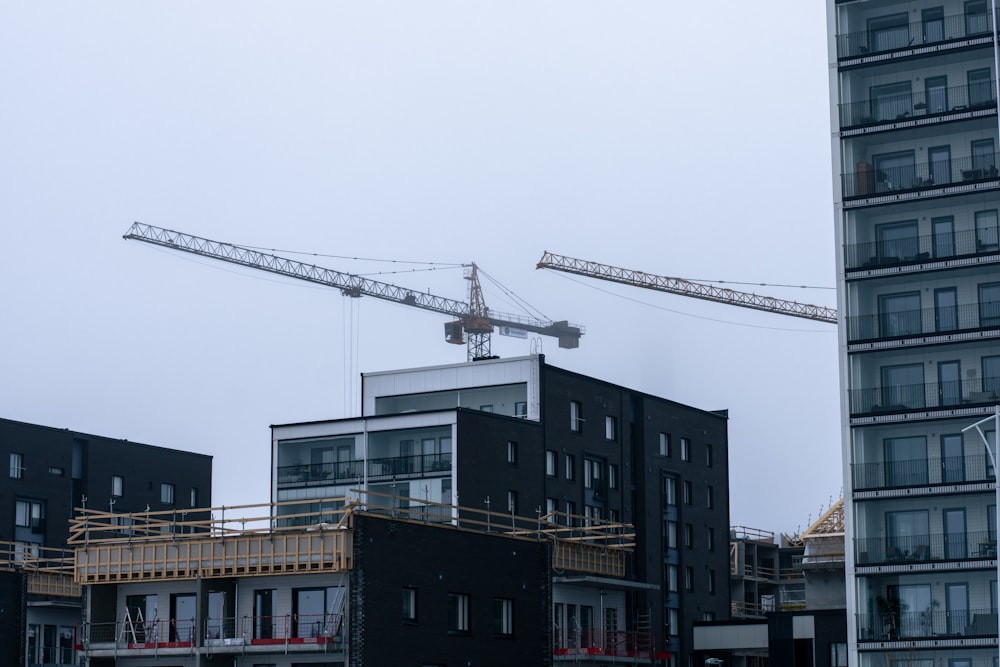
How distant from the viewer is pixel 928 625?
76312 mm

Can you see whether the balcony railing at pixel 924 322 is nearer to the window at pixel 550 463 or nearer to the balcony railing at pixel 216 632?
the window at pixel 550 463

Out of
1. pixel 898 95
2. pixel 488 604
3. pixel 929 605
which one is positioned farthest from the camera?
pixel 898 95

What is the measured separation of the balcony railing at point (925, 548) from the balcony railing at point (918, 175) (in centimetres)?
1662

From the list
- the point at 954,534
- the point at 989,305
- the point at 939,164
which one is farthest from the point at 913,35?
the point at 954,534

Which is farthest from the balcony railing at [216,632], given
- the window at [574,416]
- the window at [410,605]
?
the window at [574,416]

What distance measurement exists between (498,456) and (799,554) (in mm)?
62661

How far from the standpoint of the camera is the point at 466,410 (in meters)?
97.2

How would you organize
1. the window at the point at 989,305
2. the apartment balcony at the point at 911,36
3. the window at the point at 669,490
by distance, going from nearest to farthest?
the window at the point at 989,305 → the apartment balcony at the point at 911,36 → the window at the point at 669,490

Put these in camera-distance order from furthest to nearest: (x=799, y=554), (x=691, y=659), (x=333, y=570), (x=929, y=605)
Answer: (x=799, y=554)
(x=691, y=659)
(x=929, y=605)
(x=333, y=570)

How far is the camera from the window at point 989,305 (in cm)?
7800

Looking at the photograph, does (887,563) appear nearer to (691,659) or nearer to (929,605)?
(929,605)

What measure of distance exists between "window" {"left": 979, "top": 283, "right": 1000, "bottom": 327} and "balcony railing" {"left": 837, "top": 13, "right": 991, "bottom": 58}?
12.1 m

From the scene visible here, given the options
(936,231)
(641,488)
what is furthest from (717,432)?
(936,231)

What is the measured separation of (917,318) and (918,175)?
23.3 feet
